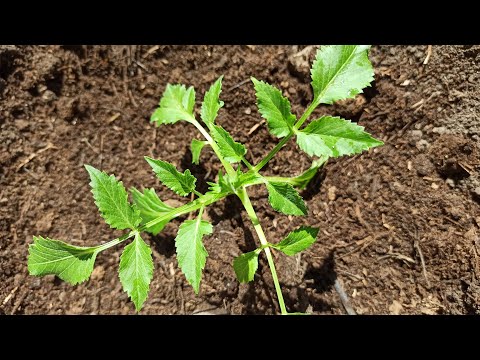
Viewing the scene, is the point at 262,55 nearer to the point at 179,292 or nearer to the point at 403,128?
the point at 403,128

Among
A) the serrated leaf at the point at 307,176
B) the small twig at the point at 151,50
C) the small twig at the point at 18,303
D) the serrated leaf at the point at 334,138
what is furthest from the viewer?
the small twig at the point at 151,50

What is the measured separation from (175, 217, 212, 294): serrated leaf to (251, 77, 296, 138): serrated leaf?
0.47 m

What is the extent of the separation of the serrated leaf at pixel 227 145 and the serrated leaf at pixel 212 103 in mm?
155

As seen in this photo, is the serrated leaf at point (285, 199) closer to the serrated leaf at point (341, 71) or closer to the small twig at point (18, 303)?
the serrated leaf at point (341, 71)

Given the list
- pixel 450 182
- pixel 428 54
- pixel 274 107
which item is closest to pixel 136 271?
pixel 274 107

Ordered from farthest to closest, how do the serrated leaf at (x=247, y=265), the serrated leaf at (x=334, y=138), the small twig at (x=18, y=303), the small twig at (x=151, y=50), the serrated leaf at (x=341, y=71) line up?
1. the small twig at (x=151, y=50)
2. the small twig at (x=18, y=303)
3. the serrated leaf at (x=247, y=265)
4. the serrated leaf at (x=341, y=71)
5. the serrated leaf at (x=334, y=138)

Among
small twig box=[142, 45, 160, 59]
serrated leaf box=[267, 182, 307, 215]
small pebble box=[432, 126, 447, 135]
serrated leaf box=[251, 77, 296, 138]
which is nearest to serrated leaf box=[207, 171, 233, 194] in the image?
serrated leaf box=[267, 182, 307, 215]

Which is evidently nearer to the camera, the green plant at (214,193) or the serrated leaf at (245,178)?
the green plant at (214,193)

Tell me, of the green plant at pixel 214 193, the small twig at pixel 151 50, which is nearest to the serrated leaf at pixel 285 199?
the green plant at pixel 214 193

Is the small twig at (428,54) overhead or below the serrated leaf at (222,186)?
overhead

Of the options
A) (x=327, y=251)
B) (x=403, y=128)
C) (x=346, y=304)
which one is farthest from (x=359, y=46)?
(x=346, y=304)

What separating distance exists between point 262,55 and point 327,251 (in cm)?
96

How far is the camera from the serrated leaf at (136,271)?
5.60ft

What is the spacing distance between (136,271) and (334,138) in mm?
897
